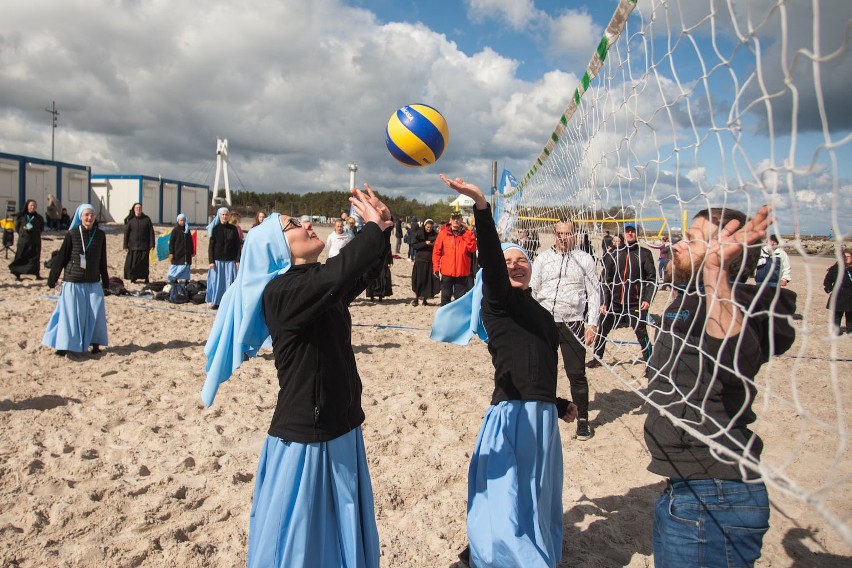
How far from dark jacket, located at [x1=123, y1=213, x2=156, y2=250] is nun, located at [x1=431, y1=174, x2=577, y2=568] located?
9.57 m

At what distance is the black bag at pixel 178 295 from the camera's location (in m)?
9.27

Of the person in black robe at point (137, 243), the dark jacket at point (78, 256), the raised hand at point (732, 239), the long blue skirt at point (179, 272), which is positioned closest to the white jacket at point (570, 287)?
the raised hand at point (732, 239)

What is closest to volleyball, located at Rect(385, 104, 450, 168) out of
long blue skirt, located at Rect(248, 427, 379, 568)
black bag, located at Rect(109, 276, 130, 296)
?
long blue skirt, located at Rect(248, 427, 379, 568)

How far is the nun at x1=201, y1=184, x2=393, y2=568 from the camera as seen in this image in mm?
1978

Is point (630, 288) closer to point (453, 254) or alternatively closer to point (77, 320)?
point (453, 254)

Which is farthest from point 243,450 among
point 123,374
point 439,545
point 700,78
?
point 700,78

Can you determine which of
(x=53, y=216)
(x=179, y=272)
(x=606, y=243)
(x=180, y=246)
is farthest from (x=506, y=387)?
(x=53, y=216)

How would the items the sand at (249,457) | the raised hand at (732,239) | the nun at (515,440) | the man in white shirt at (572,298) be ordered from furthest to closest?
the man in white shirt at (572,298)
the sand at (249,457)
the nun at (515,440)
the raised hand at (732,239)

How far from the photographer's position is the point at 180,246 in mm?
10297

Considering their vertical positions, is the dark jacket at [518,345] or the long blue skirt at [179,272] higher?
the long blue skirt at [179,272]

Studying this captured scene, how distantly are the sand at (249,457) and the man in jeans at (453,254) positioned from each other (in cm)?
255

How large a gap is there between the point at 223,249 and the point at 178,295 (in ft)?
4.20

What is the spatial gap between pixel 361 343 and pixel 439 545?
420 cm

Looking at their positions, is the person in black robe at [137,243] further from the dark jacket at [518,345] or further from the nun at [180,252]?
the dark jacket at [518,345]
